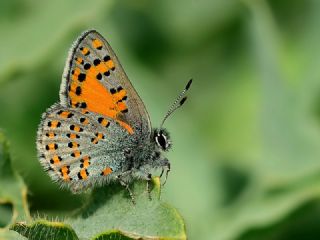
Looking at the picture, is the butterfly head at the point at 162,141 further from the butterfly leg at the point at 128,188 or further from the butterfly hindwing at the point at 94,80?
the butterfly leg at the point at 128,188

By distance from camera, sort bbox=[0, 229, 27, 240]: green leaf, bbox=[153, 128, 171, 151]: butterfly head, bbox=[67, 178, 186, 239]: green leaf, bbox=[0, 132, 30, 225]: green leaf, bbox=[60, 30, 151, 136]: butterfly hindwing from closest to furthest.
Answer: bbox=[0, 229, 27, 240]: green leaf < bbox=[67, 178, 186, 239]: green leaf < bbox=[0, 132, 30, 225]: green leaf < bbox=[60, 30, 151, 136]: butterfly hindwing < bbox=[153, 128, 171, 151]: butterfly head

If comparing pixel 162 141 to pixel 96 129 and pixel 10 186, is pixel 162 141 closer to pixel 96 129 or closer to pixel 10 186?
pixel 96 129

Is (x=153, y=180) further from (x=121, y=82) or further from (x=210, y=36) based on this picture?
(x=210, y=36)

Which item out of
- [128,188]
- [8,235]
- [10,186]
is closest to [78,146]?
[128,188]

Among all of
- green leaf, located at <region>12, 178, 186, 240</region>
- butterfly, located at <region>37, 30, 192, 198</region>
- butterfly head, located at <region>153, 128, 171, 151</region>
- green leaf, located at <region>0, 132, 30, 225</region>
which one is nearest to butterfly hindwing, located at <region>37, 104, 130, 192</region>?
butterfly, located at <region>37, 30, 192, 198</region>

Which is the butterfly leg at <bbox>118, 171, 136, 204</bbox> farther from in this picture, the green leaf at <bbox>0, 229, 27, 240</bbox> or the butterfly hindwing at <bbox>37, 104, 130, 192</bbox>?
the green leaf at <bbox>0, 229, 27, 240</bbox>

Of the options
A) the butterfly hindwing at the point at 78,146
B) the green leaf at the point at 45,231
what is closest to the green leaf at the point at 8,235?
the green leaf at the point at 45,231

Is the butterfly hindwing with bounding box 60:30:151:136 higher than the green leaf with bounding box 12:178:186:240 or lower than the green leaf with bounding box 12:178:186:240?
higher
